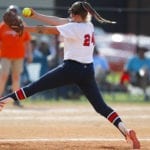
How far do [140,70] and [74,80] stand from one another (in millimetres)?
9377

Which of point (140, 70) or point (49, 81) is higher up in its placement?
point (49, 81)

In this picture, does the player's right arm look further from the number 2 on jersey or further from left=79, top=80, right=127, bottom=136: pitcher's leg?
left=79, top=80, right=127, bottom=136: pitcher's leg

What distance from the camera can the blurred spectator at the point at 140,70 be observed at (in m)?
18.7

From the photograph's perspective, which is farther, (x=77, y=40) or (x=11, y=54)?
(x=11, y=54)

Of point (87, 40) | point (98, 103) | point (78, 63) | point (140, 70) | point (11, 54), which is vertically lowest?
point (140, 70)

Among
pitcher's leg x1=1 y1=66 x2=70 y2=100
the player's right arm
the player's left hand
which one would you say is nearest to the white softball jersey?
pitcher's leg x1=1 y1=66 x2=70 y2=100

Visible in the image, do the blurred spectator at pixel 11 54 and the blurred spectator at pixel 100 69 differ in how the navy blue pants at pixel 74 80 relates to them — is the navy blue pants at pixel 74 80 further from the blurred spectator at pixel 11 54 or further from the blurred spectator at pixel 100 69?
the blurred spectator at pixel 100 69

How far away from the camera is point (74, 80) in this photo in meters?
9.66

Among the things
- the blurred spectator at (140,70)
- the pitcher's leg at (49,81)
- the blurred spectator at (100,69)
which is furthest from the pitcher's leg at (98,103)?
the blurred spectator at (140,70)

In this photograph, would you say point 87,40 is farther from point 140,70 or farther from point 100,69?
point 140,70

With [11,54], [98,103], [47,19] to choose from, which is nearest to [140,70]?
[11,54]

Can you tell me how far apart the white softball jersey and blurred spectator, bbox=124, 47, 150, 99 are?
9.08 m

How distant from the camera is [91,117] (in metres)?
13.9

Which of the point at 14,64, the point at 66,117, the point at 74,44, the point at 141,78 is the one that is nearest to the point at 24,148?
the point at 74,44
